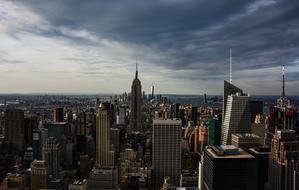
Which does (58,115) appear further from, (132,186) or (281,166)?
(281,166)

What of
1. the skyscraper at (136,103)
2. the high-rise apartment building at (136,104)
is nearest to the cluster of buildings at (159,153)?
the high-rise apartment building at (136,104)

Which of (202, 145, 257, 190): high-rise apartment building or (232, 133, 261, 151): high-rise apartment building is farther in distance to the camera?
(232, 133, 261, 151): high-rise apartment building

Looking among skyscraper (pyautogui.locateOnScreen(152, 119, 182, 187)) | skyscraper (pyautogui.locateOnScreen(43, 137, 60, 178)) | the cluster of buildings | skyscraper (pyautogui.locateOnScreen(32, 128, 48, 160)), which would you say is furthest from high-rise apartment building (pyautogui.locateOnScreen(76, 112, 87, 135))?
skyscraper (pyautogui.locateOnScreen(152, 119, 182, 187))

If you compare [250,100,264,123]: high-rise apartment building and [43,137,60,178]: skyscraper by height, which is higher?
[250,100,264,123]: high-rise apartment building

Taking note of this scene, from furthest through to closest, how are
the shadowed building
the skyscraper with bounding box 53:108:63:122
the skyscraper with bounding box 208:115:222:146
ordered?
the skyscraper with bounding box 53:108:63:122, the skyscraper with bounding box 208:115:222:146, the shadowed building

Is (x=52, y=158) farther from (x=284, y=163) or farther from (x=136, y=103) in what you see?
(x=136, y=103)

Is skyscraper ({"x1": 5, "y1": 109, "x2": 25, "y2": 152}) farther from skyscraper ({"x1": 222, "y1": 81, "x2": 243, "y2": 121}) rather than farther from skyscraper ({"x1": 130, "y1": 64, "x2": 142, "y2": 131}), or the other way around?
skyscraper ({"x1": 222, "y1": 81, "x2": 243, "y2": 121})
